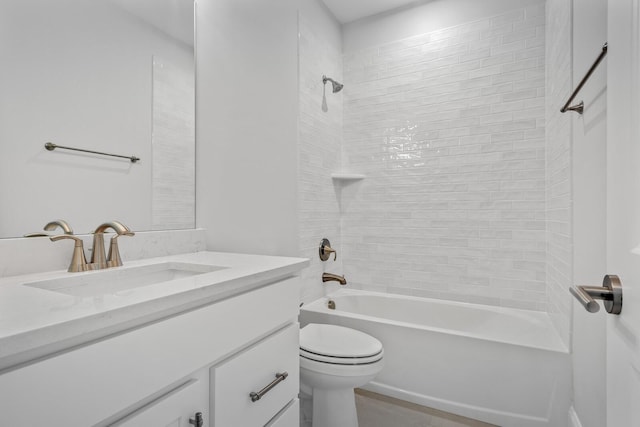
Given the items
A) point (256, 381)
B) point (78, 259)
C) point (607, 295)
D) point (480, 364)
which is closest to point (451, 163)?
point (480, 364)

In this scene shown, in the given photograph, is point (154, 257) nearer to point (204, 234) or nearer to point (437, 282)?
point (204, 234)

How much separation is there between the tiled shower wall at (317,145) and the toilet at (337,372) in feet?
1.92

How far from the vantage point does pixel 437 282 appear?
7.57 ft

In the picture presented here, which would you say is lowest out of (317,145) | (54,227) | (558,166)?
(54,227)

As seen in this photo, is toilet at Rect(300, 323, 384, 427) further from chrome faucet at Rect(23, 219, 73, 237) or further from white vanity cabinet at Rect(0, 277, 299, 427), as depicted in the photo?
chrome faucet at Rect(23, 219, 73, 237)

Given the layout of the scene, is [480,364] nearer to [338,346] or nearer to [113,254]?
[338,346]

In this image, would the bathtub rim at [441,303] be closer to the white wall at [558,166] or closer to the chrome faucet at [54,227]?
the white wall at [558,166]

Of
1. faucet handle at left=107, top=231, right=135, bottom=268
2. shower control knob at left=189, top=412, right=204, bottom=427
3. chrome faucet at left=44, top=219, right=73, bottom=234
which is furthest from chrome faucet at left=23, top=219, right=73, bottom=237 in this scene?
shower control knob at left=189, top=412, right=204, bottom=427

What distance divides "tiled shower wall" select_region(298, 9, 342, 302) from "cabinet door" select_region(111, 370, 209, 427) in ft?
3.83

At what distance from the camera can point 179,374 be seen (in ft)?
2.56

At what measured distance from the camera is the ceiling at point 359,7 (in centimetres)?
235

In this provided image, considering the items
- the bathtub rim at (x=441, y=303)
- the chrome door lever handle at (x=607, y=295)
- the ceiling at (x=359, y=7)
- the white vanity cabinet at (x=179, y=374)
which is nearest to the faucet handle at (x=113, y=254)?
the white vanity cabinet at (x=179, y=374)

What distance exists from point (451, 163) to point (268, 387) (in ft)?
6.11

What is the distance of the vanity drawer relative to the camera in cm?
90
